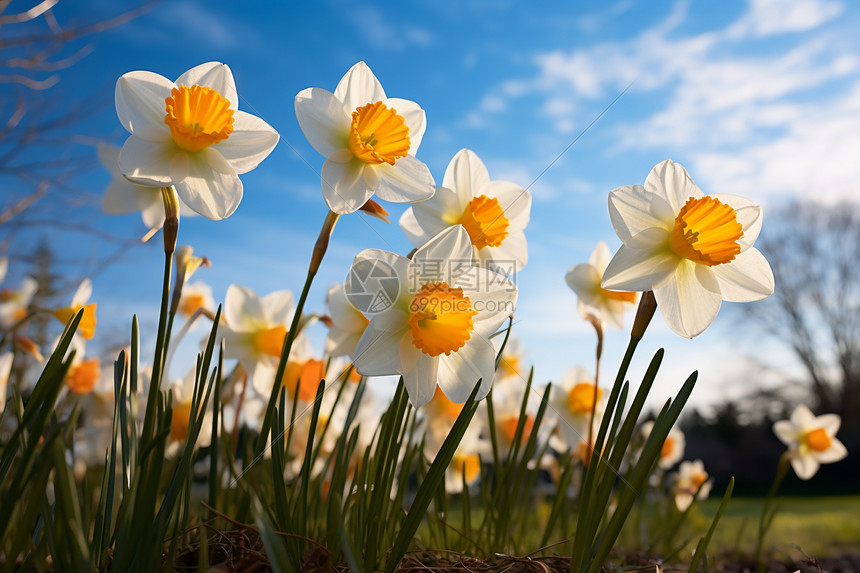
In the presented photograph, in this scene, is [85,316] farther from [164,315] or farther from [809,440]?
[809,440]

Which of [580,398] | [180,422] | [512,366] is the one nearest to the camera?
[180,422]

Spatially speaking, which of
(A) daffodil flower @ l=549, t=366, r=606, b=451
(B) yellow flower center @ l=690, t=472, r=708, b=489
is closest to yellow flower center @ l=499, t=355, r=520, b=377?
(A) daffodil flower @ l=549, t=366, r=606, b=451

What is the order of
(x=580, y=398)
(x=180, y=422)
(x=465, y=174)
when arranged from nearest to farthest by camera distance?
(x=465, y=174), (x=180, y=422), (x=580, y=398)

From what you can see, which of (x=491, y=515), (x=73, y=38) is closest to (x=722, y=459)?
(x=491, y=515)

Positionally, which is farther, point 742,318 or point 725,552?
point 742,318

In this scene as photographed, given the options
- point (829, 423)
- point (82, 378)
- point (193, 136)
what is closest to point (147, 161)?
point (193, 136)

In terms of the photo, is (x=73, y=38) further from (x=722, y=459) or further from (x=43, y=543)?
(x=722, y=459)
